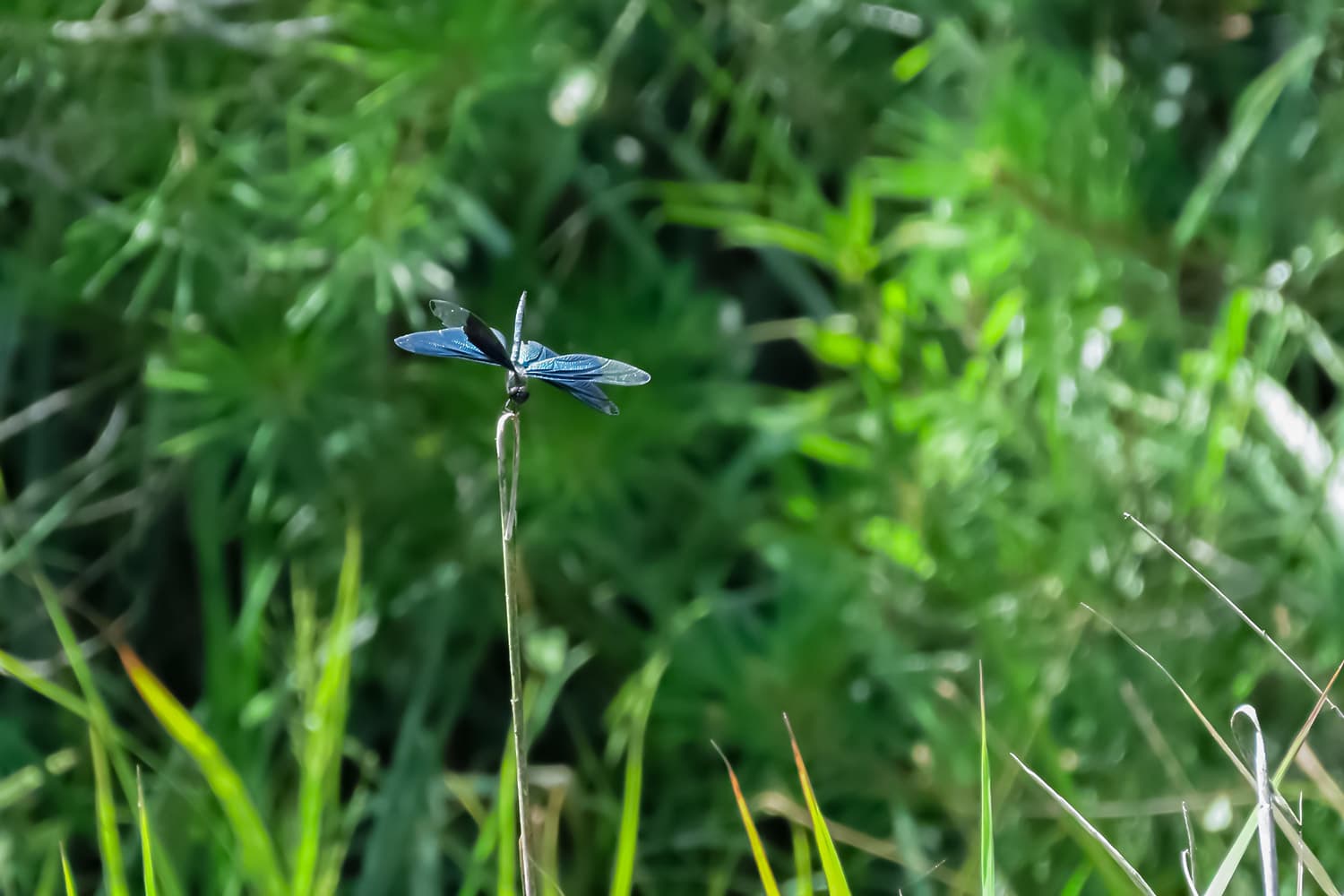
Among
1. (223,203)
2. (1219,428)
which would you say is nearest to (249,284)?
(223,203)

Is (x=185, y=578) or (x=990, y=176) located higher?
(x=990, y=176)

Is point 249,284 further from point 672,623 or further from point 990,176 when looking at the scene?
point 990,176

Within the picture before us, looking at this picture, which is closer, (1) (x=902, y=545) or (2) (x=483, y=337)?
(2) (x=483, y=337)

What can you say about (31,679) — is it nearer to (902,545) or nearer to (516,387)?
(516,387)

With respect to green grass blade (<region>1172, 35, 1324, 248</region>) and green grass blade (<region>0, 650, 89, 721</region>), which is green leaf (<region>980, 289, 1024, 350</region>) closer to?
green grass blade (<region>1172, 35, 1324, 248</region>)

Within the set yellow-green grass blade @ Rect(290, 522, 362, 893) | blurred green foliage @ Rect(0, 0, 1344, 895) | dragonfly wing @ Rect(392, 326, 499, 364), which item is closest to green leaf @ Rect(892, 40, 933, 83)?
blurred green foliage @ Rect(0, 0, 1344, 895)

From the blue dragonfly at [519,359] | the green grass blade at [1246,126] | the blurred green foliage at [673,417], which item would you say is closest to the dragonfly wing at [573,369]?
the blue dragonfly at [519,359]

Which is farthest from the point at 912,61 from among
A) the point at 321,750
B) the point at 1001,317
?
the point at 321,750
